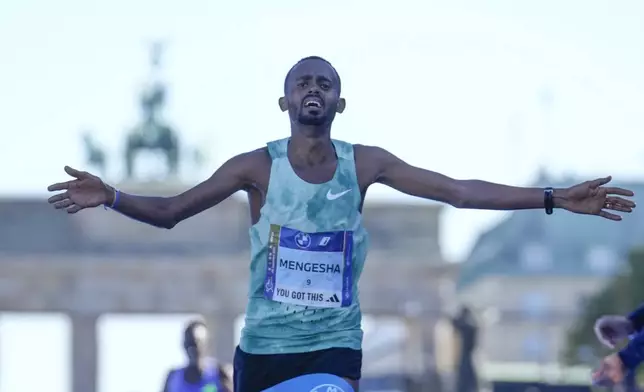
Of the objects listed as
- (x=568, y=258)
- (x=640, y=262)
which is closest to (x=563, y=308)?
(x=568, y=258)

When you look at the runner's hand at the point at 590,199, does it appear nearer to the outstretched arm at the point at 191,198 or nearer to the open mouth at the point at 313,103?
the open mouth at the point at 313,103

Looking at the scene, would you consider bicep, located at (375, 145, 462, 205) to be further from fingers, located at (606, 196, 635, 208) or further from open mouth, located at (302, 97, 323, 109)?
fingers, located at (606, 196, 635, 208)

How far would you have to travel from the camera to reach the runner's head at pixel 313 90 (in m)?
7.58

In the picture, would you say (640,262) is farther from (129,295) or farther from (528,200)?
(528,200)

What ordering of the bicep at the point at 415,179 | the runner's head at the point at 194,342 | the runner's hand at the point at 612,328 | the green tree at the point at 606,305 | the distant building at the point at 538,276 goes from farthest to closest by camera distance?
the distant building at the point at 538,276 → the green tree at the point at 606,305 → the runner's head at the point at 194,342 → the runner's hand at the point at 612,328 → the bicep at the point at 415,179

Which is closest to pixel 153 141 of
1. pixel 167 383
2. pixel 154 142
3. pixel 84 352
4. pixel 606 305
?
pixel 154 142

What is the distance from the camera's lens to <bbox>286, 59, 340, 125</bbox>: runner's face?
758 centimetres

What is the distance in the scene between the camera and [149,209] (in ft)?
25.4

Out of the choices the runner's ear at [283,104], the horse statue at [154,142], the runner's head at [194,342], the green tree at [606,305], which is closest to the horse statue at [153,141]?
the horse statue at [154,142]

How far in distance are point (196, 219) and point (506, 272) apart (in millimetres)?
65664

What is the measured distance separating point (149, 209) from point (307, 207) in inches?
23.6

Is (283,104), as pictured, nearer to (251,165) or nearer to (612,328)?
(251,165)

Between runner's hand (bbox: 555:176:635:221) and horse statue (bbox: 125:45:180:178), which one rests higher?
horse statue (bbox: 125:45:180:178)

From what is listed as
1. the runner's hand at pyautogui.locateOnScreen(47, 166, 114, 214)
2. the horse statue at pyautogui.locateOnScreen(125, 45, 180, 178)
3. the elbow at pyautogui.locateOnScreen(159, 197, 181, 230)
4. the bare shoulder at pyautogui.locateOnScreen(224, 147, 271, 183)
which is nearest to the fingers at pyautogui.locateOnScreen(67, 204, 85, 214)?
the runner's hand at pyautogui.locateOnScreen(47, 166, 114, 214)
